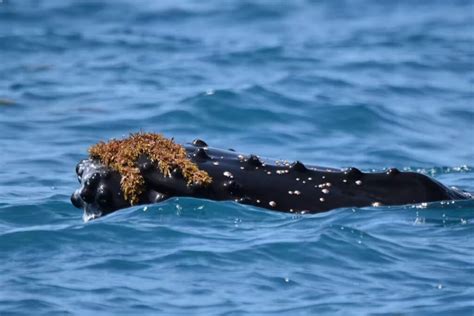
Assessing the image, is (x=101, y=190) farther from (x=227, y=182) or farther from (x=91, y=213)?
(x=227, y=182)

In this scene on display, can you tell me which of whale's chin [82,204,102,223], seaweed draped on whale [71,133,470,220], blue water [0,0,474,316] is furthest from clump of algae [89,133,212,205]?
whale's chin [82,204,102,223]

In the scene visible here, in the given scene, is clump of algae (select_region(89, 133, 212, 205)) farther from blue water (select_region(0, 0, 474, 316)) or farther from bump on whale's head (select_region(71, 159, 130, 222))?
blue water (select_region(0, 0, 474, 316))

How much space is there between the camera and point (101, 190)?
28.9 ft

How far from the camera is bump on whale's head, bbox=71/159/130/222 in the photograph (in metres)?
8.80

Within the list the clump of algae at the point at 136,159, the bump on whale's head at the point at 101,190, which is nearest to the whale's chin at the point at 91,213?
the bump on whale's head at the point at 101,190

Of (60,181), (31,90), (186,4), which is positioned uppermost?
(186,4)

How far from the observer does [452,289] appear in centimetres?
795

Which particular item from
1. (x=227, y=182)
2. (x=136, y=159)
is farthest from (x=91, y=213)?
(x=227, y=182)

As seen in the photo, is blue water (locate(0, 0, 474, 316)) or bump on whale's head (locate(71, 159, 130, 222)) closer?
blue water (locate(0, 0, 474, 316))

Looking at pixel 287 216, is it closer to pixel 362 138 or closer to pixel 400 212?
pixel 400 212

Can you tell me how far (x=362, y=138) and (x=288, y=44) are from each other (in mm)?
5821

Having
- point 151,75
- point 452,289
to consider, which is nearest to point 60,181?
point 452,289

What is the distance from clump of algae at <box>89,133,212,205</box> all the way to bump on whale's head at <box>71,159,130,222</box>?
0.17 feet

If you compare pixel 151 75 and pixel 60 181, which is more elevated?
pixel 151 75
